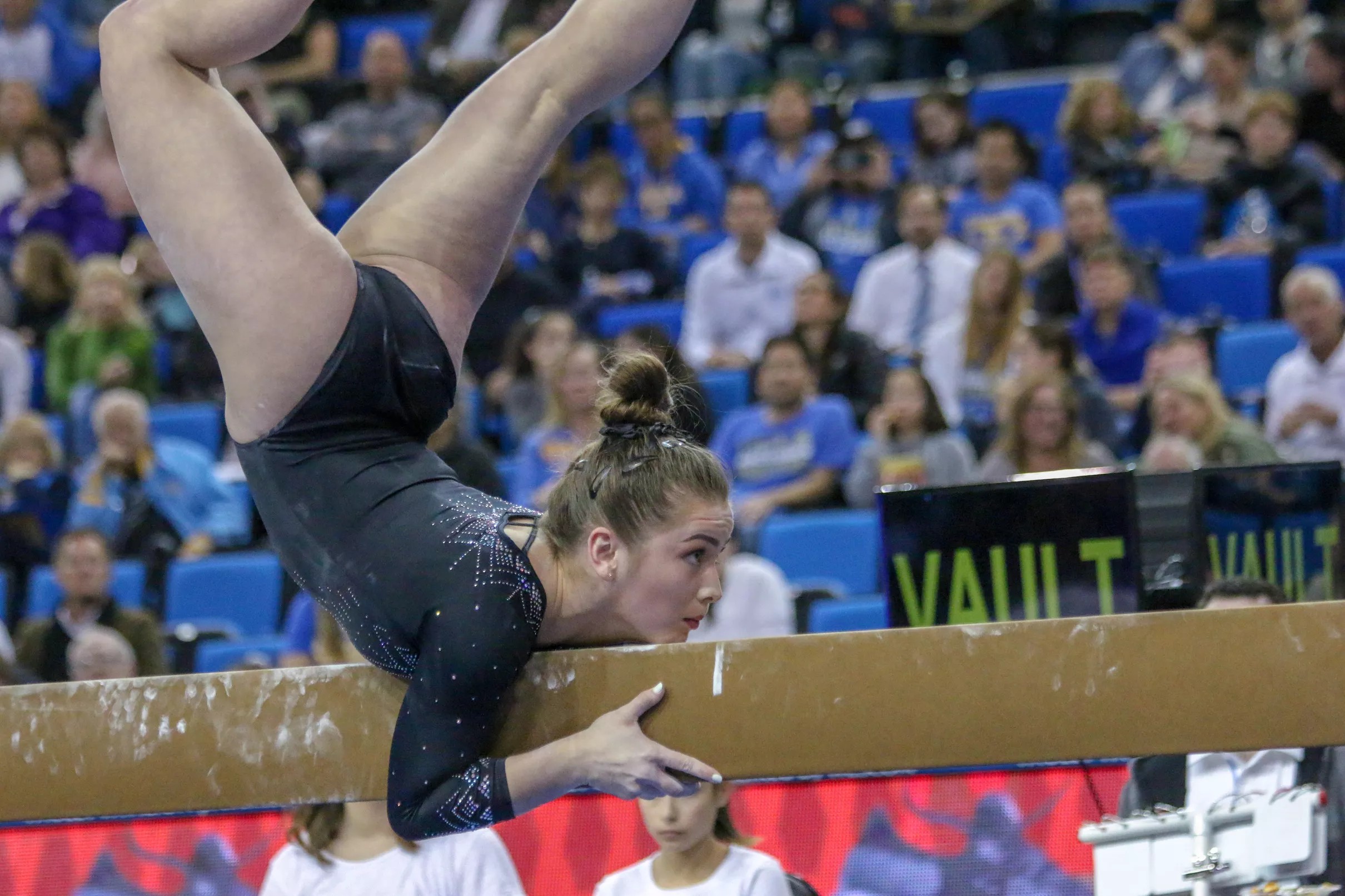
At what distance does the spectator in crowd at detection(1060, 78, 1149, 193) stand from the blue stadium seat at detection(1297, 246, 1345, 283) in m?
1.02

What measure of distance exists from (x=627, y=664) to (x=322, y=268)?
717mm

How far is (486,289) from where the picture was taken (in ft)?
8.91

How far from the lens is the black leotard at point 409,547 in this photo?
6.99ft

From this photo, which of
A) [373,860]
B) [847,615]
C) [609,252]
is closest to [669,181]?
[609,252]

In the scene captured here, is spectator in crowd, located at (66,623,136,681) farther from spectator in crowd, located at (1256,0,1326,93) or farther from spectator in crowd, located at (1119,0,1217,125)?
spectator in crowd, located at (1256,0,1326,93)

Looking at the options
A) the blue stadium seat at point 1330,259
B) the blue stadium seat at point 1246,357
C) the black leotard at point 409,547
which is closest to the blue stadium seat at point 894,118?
the blue stadium seat at point 1330,259

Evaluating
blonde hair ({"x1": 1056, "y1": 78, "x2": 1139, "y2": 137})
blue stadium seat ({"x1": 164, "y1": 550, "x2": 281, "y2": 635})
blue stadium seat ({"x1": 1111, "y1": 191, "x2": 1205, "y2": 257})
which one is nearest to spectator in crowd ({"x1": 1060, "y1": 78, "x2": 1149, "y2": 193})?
blonde hair ({"x1": 1056, "y1": 78, "x2": 1139, "y2": 137})

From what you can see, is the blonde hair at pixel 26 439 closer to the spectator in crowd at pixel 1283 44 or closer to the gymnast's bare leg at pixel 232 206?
the gymnast's bare leg at pixel 232 206

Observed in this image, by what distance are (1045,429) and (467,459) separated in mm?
1880

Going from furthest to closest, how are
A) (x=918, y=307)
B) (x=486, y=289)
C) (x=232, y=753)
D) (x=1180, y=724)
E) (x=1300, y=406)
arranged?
(x=918, y=307) < (x=1300, y=406) < (x=486, y=289) < (x=232, y=753) < (x=1180, y=724)

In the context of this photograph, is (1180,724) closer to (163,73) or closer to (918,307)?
(163,73)

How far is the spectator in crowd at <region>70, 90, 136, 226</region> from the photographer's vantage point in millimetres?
7230

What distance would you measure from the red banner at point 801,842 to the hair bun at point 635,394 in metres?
0.84

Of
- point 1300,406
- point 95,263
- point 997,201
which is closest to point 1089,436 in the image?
point 1300,406
